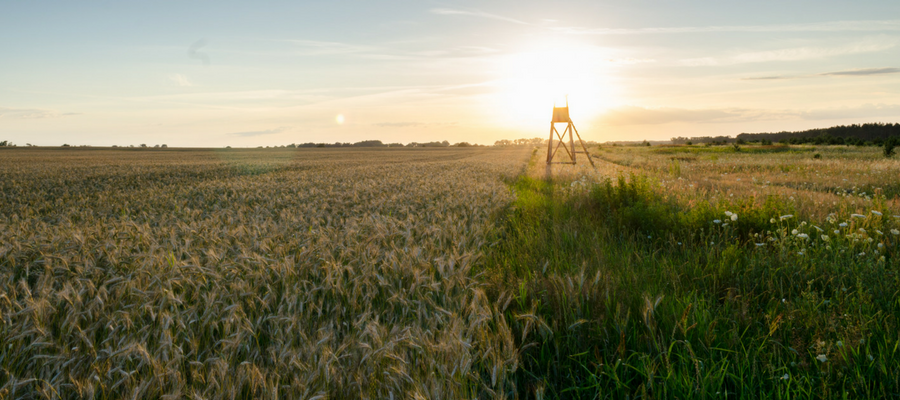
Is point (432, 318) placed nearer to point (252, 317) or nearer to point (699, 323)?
point (252, 317)

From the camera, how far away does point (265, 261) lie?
3.65m

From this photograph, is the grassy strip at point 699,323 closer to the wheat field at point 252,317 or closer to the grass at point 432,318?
the grass at point 432,318

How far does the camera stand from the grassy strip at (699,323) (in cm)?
237

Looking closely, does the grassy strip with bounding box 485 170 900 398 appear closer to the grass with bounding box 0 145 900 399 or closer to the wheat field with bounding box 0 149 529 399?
the grass with bounding box 0 145 900 399

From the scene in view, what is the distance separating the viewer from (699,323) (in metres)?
2.75

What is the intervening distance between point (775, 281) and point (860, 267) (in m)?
1.08

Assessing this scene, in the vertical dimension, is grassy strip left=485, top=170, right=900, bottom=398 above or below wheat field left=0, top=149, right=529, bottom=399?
below

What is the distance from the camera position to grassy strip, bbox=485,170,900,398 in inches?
93.1

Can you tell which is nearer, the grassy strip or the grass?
the grass

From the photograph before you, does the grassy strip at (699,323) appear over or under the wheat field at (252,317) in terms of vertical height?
under

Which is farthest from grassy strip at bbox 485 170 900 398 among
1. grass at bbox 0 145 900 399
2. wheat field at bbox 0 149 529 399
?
wheat field at bbox 0 149 529 399

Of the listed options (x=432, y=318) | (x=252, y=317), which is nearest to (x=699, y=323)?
(x=432, y=318)

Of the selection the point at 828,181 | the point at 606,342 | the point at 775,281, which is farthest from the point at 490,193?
the point at 828,181

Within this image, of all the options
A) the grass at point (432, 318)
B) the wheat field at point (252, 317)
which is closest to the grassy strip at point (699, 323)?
the grass at point (432, 318)
